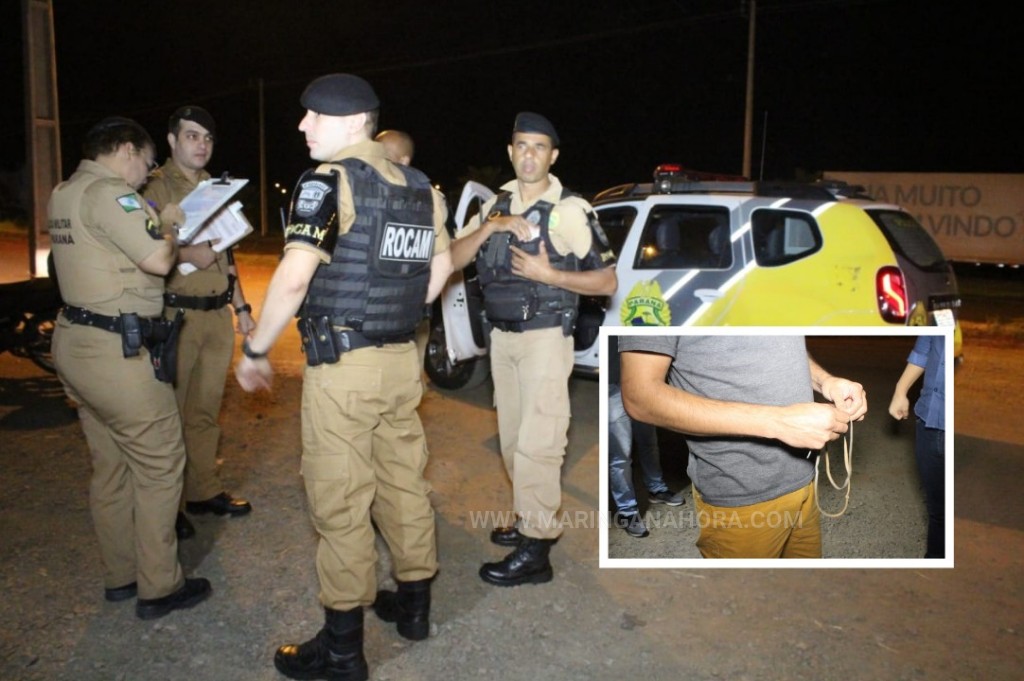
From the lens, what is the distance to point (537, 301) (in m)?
3.75

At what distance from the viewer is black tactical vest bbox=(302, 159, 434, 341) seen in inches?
112

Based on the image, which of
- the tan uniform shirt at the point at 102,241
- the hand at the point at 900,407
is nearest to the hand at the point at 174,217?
the tan uniform shirt at the point at 102,241

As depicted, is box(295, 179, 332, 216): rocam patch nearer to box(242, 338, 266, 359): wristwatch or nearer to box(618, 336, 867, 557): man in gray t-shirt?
box(242, 338, 266, 359): wristwatch

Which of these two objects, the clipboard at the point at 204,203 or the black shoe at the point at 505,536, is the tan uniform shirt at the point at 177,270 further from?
the black shoe at the point at 505,536

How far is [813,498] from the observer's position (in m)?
1.67

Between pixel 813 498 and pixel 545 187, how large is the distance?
2458mm

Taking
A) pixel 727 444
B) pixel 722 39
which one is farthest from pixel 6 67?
pixel 722 39

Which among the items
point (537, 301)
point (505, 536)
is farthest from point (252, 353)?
point (505, 536)

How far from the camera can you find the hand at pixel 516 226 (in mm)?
3670

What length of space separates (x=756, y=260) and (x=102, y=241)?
13.1 feet

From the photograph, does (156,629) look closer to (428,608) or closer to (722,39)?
(428,608)

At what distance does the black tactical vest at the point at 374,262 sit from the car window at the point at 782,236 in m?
3.35

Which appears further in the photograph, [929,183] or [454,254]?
[929,183]

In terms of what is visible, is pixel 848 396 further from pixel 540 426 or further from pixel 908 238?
pixel 908 238
